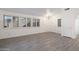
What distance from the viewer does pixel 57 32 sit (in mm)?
2523

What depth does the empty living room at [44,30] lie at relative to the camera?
8.01 feet

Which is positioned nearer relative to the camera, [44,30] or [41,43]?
[41,43]

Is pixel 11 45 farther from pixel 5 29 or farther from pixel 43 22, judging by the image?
pixel 43 22

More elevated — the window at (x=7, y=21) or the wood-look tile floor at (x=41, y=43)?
the window at (x=7, y=21)

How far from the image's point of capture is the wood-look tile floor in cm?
244

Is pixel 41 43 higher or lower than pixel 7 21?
lower

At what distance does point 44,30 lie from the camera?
A: 8.58 ft

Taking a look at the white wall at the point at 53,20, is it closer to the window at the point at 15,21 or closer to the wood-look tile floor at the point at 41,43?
the wood-look tile floor at the point at 41,43

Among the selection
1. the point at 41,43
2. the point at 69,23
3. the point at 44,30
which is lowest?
the point at 41,43

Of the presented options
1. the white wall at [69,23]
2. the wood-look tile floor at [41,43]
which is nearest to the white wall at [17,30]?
the wood-look tile floor at [41,43]

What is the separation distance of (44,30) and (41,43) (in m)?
0.34

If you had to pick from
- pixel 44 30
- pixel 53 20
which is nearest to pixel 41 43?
pixel 44 30

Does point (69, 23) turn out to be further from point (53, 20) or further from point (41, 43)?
point (41, 43)
